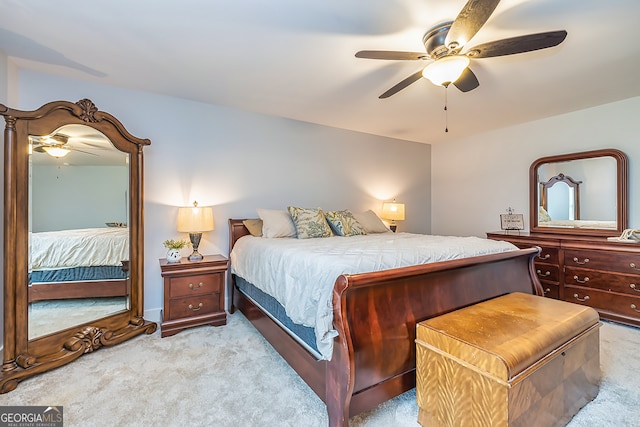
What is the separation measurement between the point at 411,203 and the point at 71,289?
4.64 meters

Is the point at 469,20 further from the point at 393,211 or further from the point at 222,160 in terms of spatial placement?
the point at 393,211

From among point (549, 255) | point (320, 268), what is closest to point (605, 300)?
point (549, 255)

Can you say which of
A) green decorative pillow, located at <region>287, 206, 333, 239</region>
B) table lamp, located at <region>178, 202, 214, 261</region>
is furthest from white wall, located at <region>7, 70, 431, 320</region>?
green decorative pillow, located at <region>287, 206, 333, 239</region>

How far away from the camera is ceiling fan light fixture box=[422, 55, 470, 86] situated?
1839 millimetres

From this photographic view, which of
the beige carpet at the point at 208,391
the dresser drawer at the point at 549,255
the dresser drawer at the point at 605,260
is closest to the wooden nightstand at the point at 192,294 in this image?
the beige carpet at the point at 208,391

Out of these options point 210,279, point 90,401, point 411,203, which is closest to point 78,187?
point 210,279

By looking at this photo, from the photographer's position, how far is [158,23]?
1904mm

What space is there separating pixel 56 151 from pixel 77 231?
0.64 meters

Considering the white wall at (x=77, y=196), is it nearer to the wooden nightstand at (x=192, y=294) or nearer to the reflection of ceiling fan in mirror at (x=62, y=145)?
the reflection of ceiling fan in mirror at (x=62, y=145)

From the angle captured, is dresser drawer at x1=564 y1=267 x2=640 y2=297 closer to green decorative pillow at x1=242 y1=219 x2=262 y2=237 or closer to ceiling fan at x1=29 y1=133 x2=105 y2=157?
green decorative pillow at x1=242 y1=219 x2=262 y2=237

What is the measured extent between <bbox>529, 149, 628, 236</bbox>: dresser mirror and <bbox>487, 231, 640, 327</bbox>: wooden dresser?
0.53 metres

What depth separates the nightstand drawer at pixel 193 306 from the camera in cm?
270

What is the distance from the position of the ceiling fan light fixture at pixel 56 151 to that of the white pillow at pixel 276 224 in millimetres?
1737

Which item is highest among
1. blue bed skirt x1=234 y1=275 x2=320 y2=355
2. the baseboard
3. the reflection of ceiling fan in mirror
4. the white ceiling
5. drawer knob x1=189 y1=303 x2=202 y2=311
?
the white ceiling
